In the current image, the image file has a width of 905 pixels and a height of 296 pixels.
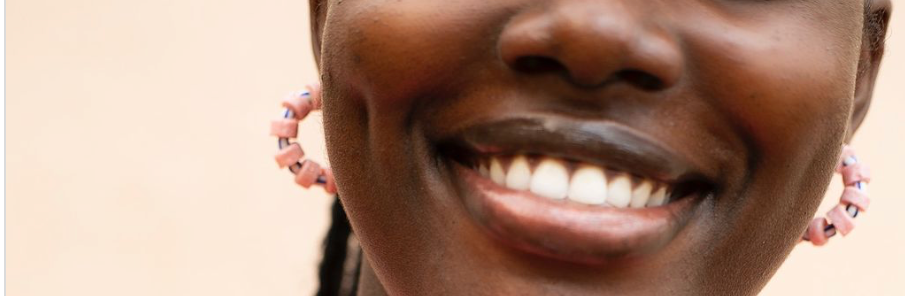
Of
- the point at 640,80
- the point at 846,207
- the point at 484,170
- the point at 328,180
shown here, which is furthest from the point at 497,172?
the point at 846,207

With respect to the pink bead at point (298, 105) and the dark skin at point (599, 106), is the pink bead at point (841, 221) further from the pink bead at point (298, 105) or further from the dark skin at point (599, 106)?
the pink bead at point (298, 105)

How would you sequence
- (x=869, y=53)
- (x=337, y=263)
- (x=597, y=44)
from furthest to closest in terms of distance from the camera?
(x=337, y=263) < (x=869, y=53) < (x=597, y=44)

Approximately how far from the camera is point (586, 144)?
62 centimetres

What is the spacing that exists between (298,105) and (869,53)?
1.66 ft

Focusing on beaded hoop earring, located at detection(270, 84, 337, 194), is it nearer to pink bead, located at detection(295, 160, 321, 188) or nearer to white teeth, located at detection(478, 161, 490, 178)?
pink bead, located at detection(295, 160, 321, 188)

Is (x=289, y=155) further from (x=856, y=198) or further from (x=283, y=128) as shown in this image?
(x=856, y=198)

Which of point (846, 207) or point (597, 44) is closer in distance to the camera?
point (597, 44)

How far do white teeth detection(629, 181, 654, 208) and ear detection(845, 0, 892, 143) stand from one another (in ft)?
0.84

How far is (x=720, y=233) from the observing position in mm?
673

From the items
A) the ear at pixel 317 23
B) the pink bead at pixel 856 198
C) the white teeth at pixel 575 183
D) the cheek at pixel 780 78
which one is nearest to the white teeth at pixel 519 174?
the white teeth at pixel 575 183

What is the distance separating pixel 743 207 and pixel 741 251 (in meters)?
0.04

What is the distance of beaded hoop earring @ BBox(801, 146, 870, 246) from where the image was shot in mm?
904

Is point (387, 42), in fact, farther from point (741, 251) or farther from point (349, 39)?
A: point (741, 251)

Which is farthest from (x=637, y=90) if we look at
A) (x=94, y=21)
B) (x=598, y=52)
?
(x=94, y=21)
